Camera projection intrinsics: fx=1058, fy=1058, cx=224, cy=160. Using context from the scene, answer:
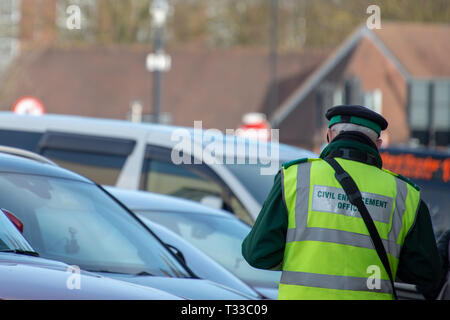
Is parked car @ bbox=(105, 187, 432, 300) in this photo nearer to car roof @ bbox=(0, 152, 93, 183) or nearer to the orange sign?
car roof @ bbox=(0, 152, 93, 183)

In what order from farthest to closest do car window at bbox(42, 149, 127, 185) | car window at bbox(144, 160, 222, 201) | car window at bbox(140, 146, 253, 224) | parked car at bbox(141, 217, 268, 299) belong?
car window at bbox(42, 149, 127, 185), car window at bbox(144, 160, 222, 201), car window at bbox(140, 146, 253, 224), parked car at bbox(141, 217, 268, 299)

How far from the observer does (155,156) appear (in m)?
9.14

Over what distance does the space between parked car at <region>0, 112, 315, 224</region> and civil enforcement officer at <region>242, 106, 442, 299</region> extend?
155 inches

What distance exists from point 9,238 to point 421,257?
1.68 metres

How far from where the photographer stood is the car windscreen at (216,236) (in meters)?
7.02

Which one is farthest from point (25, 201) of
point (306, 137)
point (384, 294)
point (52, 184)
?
point (306, 137)

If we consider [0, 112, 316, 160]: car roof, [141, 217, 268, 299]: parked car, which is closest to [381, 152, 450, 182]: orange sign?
[0, 112, 316, 160]: car roof

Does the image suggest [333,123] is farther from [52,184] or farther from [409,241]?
[52,184]

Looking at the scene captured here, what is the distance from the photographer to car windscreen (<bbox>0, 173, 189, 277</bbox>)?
5070mm

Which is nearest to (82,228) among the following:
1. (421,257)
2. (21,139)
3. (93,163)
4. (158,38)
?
(421,257)

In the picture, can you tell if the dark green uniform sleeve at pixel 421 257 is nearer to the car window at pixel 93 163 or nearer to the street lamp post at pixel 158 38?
the car window at pixel 93 163

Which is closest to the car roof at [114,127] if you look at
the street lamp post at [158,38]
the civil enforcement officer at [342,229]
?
the civil enforcement officer at [342,229]

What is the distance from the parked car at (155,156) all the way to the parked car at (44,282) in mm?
4028
